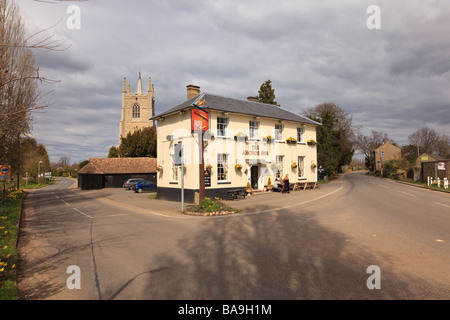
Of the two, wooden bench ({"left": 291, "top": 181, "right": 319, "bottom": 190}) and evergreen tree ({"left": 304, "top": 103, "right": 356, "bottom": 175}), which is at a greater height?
evergreen tree ({"left": 304, "top": 103, "right": 356, "bottom": 175})

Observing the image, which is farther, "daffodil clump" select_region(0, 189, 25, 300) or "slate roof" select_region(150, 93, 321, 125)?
"slate roof" select_region(150, 93, 321, 125)

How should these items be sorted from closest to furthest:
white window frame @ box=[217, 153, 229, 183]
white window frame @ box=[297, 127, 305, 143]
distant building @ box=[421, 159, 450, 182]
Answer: white window frame @ box=[217, 153, 229, 183] < white window frame @ box=[297, 127, 305, 143] < distant building @ box=[421, 159, 450, 182]

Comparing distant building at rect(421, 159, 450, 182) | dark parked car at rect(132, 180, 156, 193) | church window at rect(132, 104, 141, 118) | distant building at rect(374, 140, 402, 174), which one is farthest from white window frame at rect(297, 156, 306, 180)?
church window at rect(132, 104, 141, 118)

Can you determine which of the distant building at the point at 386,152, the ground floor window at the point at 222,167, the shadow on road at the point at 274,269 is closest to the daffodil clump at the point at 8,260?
the shadow on road at the point at 274,269

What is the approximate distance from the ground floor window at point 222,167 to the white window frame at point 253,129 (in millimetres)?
3385

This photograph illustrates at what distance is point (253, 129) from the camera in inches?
895

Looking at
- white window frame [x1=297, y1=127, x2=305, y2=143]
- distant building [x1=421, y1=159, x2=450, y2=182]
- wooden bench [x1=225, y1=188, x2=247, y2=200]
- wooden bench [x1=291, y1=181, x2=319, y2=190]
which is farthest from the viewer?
distant building [x1=421, y1=159, x2=450, y2=182]

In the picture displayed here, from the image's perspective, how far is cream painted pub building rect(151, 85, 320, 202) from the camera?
19281mm

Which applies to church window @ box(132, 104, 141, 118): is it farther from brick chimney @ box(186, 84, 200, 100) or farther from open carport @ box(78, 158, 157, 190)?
brick chimney @ box(186, 84, 200, 100)

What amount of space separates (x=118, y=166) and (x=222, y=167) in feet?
92.8

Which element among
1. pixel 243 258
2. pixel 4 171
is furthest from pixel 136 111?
pixel 243 258

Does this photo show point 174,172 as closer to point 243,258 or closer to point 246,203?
point 246,203
